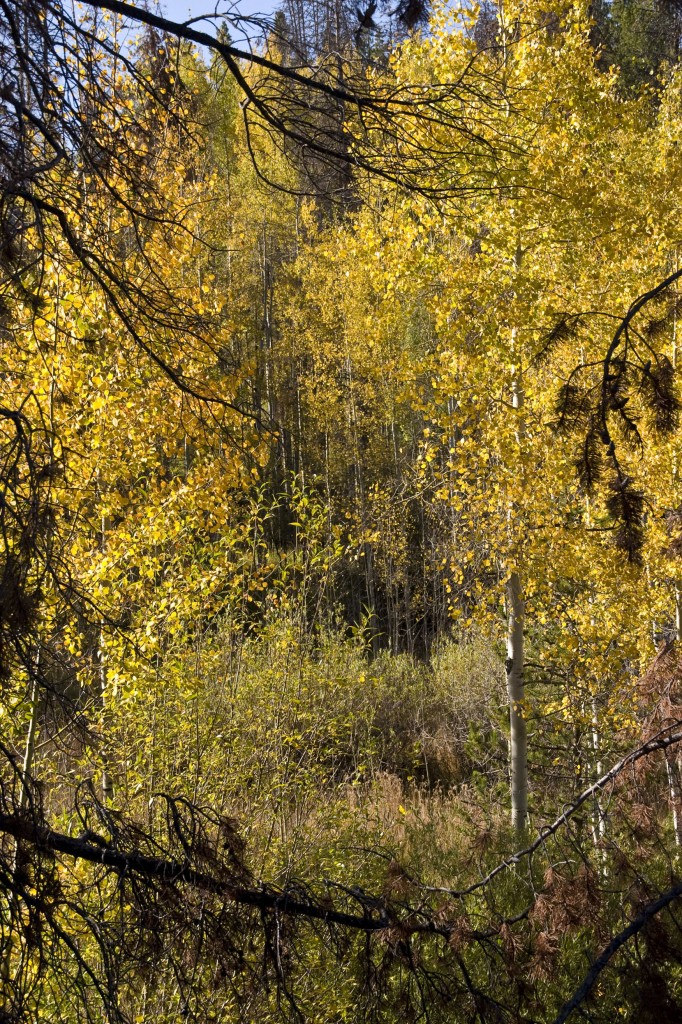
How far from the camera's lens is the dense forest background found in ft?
6.52

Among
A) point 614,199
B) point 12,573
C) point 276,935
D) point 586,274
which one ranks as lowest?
point 276,935

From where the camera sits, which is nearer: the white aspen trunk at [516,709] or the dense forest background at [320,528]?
the dense forest background at [320,528]

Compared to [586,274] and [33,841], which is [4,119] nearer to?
[33,841]

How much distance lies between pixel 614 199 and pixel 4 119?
6.04 metres

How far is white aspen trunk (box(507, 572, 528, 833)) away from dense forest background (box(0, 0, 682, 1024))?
3 cm

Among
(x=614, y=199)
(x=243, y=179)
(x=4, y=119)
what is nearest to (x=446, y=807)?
(x=614, y=199)

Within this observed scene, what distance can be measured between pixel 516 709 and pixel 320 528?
2516mm

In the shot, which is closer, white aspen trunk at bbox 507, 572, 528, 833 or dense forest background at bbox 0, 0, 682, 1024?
dense forest background at bbox 0, 0, 682, 1024

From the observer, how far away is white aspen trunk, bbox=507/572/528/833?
738 centimetres

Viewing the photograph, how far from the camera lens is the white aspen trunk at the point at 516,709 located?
738 cm

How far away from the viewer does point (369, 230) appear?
281 inches

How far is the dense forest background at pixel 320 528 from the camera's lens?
78.2 inches

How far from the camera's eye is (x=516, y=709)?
290 inches

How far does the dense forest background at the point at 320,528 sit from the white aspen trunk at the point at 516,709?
0.03 meters
